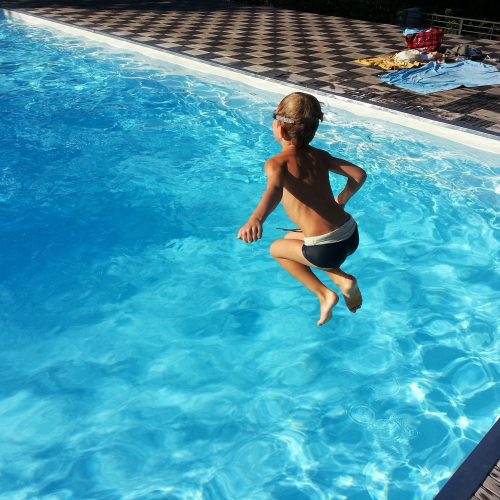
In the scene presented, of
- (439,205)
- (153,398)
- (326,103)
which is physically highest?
(326,103)

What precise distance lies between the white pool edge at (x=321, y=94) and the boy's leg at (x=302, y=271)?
4329mm

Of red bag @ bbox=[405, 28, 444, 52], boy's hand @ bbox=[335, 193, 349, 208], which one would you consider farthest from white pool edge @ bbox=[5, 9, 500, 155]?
boy's hand @ bbox=[335, 193, 349, 208]

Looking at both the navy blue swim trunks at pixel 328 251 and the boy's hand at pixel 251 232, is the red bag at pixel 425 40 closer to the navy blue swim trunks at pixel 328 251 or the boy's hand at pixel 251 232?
the navy blue swim trunks at pixel 328 251

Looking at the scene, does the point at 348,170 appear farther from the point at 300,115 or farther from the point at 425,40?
the point at 425,40

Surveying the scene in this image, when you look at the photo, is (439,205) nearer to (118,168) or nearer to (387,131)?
(387,131)

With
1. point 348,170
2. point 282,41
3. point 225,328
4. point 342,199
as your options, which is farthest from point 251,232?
point 282,41

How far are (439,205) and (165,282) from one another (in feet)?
10.7

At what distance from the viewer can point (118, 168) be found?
22.8 feet

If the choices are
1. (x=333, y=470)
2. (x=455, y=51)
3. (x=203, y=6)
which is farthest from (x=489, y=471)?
(x=203, y=6)

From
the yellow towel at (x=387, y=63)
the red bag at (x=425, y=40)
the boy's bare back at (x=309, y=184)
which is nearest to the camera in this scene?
the boy's bare back at (x=309, y=184)

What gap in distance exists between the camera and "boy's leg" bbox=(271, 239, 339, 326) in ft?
11.3

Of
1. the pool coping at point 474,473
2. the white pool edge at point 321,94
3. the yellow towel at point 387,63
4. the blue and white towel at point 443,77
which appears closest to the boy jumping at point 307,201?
the pool coping at point 474,473

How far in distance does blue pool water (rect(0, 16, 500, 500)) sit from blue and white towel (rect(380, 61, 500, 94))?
5.30 feet

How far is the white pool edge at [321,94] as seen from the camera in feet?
22.4
